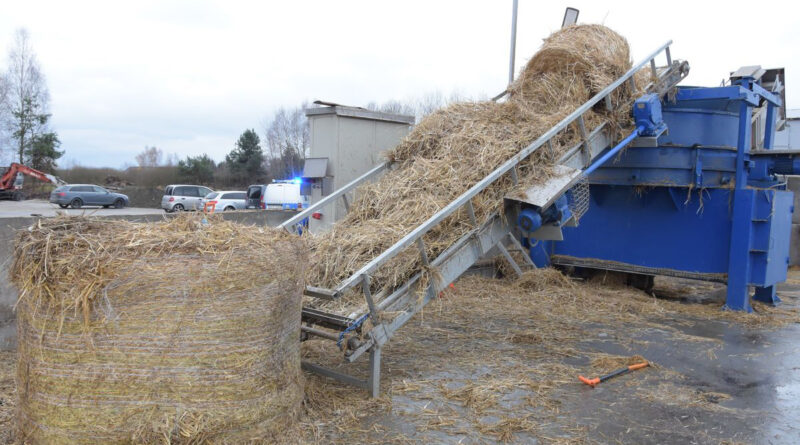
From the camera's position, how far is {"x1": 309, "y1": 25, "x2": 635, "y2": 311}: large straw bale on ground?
5.27 meters

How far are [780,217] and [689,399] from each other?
4809 millimetres

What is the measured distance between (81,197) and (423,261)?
32279mm

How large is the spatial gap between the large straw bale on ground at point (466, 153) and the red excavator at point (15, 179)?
34481 millimetres

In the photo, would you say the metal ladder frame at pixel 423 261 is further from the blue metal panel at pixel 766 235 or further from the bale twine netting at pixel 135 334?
the blue metal panel at pixel 766 235

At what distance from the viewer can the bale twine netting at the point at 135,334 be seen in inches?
138

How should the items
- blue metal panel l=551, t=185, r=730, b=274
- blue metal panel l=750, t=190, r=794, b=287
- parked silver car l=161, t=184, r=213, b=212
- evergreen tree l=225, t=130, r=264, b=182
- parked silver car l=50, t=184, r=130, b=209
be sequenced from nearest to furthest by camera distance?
blue metal panel l=750, t=190, r=794, b=287 → blue metal panel l=551, t=185, r=730, b=274 → parked silver car l=161, t=184, r=213, b=212 → parked silver car l=50, t=184, r=130, b=209 → evergreen tree l=225, t=130, r=264, b=182

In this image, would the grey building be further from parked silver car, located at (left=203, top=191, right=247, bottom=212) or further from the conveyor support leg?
parked silver car, located at (left=203, top=191, right=247, bottom=212)

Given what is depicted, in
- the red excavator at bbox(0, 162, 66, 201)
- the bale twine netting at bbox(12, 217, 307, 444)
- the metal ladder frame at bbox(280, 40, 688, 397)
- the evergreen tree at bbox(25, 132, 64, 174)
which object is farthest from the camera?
the evergreen tree at bbox(25, 132, 64, 174)

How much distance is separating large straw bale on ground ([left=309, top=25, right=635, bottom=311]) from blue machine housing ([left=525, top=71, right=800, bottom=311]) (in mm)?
1614

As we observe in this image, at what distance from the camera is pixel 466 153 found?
20.5 ft

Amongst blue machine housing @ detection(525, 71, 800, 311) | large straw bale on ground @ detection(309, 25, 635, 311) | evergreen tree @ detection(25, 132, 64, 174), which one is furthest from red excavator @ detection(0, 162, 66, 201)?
blue machine housing @ detection(525, 71, 800, 311)

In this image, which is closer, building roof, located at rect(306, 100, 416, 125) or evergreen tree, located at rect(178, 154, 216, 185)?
building roof, located at rect(306, 100, 416, 125)

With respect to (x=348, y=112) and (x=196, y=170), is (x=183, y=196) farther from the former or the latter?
(x=348, y=112)

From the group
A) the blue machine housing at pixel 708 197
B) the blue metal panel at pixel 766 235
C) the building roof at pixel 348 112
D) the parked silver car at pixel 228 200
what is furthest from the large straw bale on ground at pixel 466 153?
the parked silver car at pixel 228 200
